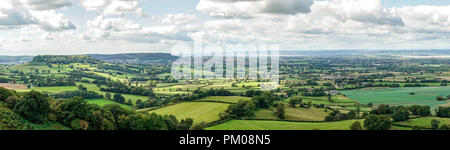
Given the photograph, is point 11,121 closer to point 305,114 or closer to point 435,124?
point 305,114

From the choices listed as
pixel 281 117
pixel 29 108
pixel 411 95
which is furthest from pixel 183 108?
pixel 411 95

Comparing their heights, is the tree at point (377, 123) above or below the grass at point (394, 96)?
above

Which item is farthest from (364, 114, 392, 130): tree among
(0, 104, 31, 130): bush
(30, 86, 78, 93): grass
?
(30, 86, 78, 93): grass

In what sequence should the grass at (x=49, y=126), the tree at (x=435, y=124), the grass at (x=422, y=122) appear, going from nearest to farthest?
the grass at (x=49, y=126), the tree at (x=435, y=124), the grass at (x=422, y=122)

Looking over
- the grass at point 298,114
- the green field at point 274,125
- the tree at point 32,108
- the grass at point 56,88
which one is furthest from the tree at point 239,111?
the grass at point 56,88

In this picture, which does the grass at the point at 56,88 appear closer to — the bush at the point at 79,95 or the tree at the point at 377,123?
the bush at the point at 79,95

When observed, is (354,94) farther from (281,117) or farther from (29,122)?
(29,122)
